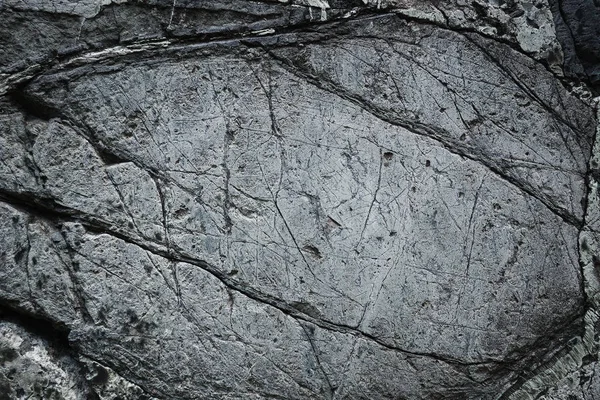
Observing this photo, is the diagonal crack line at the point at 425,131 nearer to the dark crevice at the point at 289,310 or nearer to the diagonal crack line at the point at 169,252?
the dark crevice at the point at 289,310

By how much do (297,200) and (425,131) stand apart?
0.90 feet

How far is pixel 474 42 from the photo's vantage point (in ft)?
4.99

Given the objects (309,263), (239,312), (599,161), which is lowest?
(239,312)

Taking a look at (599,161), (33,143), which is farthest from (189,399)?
(599,161)

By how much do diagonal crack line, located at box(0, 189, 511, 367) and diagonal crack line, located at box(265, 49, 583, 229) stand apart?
348 mm

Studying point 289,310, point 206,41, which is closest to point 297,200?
point 289,310

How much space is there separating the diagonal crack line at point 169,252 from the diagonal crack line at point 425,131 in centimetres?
35

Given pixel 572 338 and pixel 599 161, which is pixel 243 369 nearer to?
pixel 572 338

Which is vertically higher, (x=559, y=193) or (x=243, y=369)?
(x=559, y=193)

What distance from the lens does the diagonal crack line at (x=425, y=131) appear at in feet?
4.83

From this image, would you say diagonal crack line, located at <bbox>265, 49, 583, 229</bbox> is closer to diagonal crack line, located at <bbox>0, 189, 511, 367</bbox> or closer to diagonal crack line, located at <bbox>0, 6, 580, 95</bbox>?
diagonal crack line, located at <bbox>0, 6, 580, 95</bbox>

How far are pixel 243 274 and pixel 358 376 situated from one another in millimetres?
284

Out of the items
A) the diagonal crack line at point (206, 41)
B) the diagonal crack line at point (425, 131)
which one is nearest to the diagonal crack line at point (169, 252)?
the diagonal crack line at point (206, 41)

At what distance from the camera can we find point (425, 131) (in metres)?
1.50
